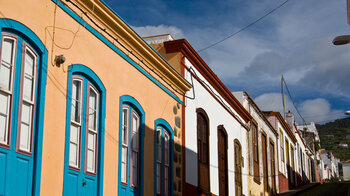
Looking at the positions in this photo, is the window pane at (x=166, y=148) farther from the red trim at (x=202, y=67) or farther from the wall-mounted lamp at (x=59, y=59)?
the wall-mounted lamp at (x=59, y=59)

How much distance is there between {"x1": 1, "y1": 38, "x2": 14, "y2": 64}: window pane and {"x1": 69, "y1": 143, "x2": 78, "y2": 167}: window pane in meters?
2.25

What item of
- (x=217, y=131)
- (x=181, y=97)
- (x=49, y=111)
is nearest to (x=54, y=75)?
(x=49, y=111)

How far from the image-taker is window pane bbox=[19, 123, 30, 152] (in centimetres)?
840

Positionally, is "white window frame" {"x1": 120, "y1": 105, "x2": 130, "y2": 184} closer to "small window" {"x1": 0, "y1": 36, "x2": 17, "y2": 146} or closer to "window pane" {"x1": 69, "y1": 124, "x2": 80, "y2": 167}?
"window pane" {"x1": 69, "y1": 124, "x2": 80, "y2": 167}

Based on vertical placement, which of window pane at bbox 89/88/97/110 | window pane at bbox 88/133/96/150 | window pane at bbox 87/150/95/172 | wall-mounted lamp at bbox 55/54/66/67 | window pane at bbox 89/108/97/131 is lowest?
window pane at bbox 87/150/95/172

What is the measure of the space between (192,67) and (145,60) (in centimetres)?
426

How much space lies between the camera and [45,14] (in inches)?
364

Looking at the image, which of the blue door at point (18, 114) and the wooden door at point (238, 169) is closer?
the blue door at point (18, 114)

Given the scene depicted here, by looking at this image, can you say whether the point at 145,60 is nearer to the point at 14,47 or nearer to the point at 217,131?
the point at 14,47

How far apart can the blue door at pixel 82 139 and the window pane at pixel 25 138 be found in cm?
107

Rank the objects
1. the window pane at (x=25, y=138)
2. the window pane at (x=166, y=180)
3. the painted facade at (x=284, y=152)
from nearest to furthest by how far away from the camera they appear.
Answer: the window pane at (x=25, y=138) < the window pane at (x=166, y=180) < the painted facade at (x=284, y=152)

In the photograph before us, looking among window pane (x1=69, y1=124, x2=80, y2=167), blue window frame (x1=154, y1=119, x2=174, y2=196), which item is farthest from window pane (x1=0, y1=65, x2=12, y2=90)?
blue window frame (x1=154, y1=119, x2=174, y2=196)

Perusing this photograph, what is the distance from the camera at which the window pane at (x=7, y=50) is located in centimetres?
827

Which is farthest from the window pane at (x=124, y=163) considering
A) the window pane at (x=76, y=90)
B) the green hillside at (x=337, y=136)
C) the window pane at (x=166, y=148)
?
the green hillside at (x=337, y=136)
